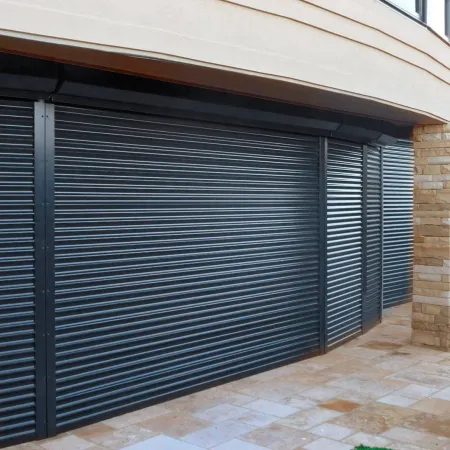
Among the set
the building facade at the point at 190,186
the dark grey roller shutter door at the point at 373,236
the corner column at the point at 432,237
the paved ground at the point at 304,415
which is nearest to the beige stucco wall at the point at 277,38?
the building facade at the point at 190,186

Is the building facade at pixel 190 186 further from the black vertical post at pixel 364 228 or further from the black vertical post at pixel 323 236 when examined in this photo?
the black vertical post at pixel 364 228

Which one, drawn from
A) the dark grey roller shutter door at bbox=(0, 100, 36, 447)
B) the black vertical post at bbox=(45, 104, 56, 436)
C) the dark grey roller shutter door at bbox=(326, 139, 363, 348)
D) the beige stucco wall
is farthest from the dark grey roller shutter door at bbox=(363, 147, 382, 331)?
the dark grey roller shutter door at bbox=(0, 100, 36, 447)

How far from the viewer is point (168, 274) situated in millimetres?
6383

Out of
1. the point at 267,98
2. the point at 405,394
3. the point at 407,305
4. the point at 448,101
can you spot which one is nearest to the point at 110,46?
the point at 267,98

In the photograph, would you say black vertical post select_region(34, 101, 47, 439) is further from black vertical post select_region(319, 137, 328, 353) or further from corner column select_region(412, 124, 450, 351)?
corner column select_region(412, 124, 450, 351)

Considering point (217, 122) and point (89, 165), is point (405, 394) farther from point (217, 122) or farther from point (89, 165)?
point (89, 165)

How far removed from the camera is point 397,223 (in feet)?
40.7

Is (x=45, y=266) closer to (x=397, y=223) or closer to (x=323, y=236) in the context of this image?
(x=323, y=236)

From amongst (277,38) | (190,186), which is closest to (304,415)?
(190,186)

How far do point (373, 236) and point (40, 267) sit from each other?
247 inches

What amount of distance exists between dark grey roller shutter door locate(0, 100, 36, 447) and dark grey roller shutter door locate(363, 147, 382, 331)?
5928 millimetres

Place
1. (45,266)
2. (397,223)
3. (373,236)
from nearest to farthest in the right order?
(45,266) < (373,236) < (397,223)

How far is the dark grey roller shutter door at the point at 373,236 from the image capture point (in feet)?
32.5

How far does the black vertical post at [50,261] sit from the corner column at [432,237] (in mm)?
5504
